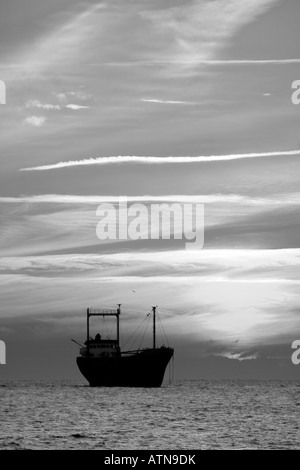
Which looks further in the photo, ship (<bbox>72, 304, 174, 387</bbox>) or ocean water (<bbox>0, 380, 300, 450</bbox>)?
ship (<bbox>72, 304, 174, 387</bbox>)

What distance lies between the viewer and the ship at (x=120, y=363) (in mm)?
167962

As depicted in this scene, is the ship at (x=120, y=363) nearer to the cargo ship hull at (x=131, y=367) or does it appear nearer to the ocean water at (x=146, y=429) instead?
the cargo ship hull at (x=131, y=367)

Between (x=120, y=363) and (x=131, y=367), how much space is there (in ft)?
8.75

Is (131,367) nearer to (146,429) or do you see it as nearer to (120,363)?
(120,363)

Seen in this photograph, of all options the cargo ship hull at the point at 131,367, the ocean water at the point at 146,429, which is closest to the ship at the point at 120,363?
the cargo ship hull at the point at 131,367

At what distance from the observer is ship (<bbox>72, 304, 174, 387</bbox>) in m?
168

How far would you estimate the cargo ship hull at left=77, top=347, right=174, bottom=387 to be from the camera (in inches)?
6590

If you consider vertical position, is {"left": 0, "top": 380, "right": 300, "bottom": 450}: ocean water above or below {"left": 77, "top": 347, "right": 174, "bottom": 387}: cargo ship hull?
below

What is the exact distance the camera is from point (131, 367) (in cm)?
16925

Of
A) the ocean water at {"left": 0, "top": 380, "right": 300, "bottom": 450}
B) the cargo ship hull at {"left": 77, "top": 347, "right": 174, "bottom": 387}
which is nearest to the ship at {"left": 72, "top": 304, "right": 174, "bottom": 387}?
the cargo ship hull at {"left": 77, "top": 347, "right": 174, "bottom": 387}

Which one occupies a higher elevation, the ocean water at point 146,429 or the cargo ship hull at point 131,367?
the cargo ship hull at point 131,367

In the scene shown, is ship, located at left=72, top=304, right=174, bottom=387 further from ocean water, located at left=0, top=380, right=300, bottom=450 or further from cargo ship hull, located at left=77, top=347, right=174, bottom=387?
ocean water, located at left=0, top=380, right=300, bottom=450
